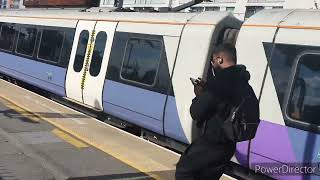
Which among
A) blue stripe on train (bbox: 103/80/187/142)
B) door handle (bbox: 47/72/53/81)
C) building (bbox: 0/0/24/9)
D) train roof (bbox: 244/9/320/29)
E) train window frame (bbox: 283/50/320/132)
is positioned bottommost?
building (bbox: 0/0/24/9)

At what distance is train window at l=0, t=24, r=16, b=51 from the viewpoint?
61.8 ft

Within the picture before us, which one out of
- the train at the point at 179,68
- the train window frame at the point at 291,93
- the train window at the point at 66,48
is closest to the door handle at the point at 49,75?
the train at the point at 179,68

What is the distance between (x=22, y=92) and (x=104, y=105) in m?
4.66

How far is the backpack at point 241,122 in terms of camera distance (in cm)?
423

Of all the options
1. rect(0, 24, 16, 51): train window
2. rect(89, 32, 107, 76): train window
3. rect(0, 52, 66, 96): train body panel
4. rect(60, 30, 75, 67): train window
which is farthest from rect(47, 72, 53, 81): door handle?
rect(0, 24, 16, 51): train window

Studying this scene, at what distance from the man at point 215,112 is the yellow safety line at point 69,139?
4.40 metres

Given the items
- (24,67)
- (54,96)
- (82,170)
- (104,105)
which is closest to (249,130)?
(82,170)

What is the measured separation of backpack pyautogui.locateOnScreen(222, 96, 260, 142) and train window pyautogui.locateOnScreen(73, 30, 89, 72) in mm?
8954

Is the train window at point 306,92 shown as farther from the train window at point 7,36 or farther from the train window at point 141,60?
the train window at point 7,36

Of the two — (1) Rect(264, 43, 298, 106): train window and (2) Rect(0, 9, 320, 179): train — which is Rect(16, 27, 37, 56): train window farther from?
(1) Rect(264, 43, 298, 106): train window

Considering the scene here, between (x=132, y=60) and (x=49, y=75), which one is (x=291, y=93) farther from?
(x=49, y=75)

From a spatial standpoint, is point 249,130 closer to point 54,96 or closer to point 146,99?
point 146,99

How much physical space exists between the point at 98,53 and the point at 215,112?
8.17 m

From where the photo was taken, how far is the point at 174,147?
376 inches
